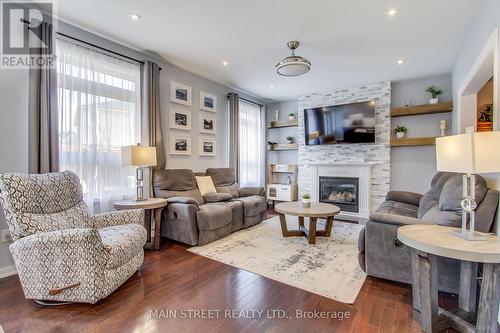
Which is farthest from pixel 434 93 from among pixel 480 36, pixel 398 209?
pixel 398 209

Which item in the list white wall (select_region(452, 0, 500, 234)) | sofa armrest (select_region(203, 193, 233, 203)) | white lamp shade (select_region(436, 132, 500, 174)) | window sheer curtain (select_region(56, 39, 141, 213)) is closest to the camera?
white lamp shade (select_region(436, 132, 500, 174))

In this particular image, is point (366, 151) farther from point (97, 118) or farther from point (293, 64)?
point (97, 118)

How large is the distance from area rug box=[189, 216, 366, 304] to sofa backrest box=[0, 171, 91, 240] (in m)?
1.41

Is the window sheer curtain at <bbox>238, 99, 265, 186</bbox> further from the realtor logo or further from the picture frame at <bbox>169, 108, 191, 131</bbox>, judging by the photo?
the realtor logo

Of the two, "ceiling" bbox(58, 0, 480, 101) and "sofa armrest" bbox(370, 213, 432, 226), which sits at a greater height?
"ceiling" bbox(58, 0, 480, 101)

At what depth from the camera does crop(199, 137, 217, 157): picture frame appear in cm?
454

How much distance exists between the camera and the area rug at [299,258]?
7.20 feet

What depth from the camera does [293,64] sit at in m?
3.05

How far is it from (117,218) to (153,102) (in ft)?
5.96

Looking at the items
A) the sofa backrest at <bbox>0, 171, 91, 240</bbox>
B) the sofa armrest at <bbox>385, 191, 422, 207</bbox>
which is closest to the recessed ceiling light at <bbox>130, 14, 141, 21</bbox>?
the sofa backrest at <bbox>0, 171, 91, 240</bbox>

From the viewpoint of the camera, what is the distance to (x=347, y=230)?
3977 millimetres

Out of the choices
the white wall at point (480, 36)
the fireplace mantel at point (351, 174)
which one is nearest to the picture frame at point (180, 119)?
the fireplace mantel at point (351, 174)

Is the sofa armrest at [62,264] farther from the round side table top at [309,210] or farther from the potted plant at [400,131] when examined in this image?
the potted plant at [400,131]

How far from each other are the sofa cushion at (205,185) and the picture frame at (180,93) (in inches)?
53.1
